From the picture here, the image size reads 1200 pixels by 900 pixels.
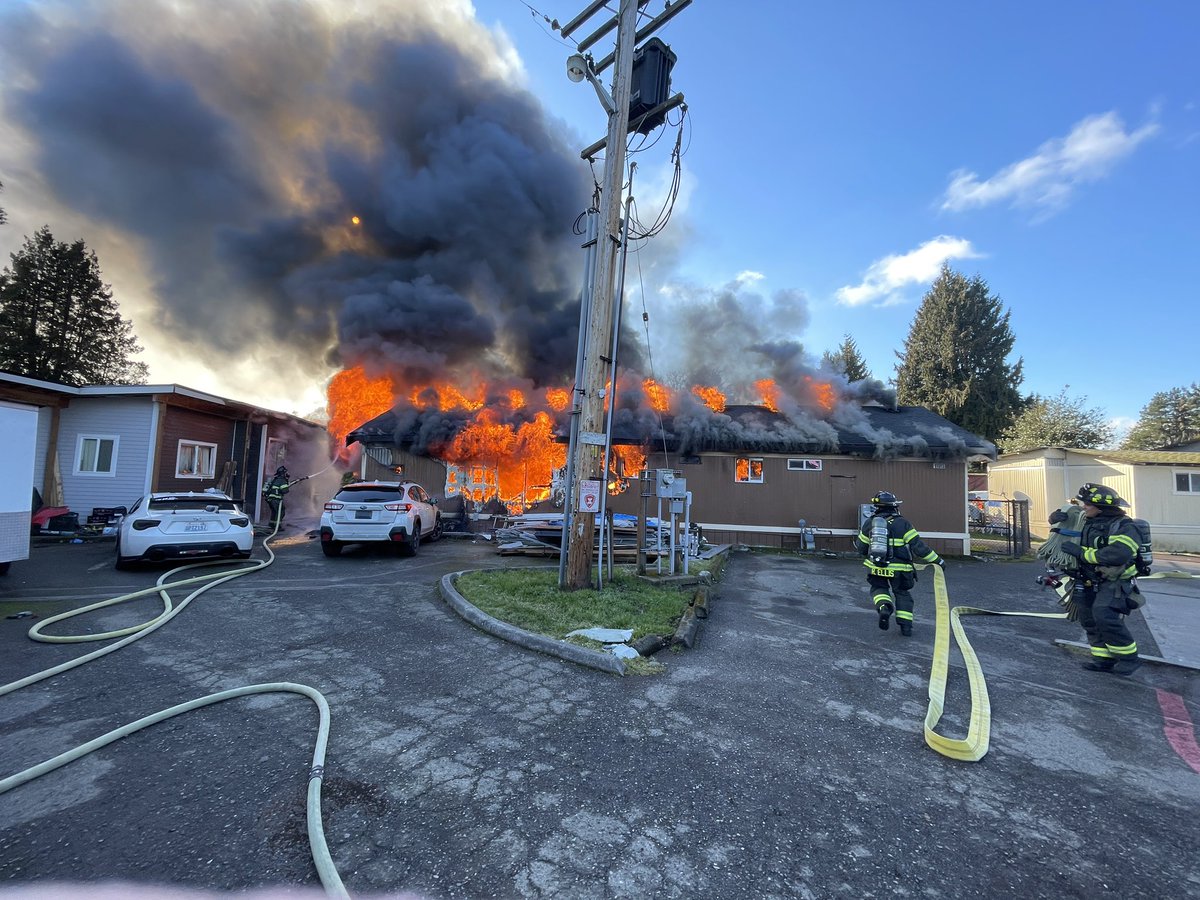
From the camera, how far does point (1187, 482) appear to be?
1658 cm

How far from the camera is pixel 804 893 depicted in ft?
6.54

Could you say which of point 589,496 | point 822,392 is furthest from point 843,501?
point 589,496

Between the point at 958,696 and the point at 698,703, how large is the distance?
2.13m

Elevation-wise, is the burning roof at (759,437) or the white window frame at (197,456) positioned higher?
the burning roof at (759,437)

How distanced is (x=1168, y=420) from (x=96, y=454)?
5033 cm

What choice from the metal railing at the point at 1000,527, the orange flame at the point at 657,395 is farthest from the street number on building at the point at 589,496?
the metal railing at the point at 1000,527

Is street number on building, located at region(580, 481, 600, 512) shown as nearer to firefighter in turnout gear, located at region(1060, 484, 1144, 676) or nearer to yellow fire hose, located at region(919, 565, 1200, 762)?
yellow fire hose, located at region(919, 565, 1200, 762)

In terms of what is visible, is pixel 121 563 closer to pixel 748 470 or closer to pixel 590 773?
pixel 590 773

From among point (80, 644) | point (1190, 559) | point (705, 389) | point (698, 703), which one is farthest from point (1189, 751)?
point (1190, 559)

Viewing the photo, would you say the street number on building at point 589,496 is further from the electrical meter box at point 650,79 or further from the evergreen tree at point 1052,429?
the evergreen tree at point 1052,429

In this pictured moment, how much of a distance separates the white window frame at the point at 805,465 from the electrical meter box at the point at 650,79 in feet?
30.5

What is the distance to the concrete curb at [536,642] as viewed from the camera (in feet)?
14.1

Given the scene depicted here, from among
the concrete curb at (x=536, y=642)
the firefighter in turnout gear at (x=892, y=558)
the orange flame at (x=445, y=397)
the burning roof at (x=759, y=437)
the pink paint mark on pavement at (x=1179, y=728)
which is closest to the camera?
the pink paint mark on pavement at (x=1179, y=728)

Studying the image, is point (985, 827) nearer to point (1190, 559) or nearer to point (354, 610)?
point (354, 610)
